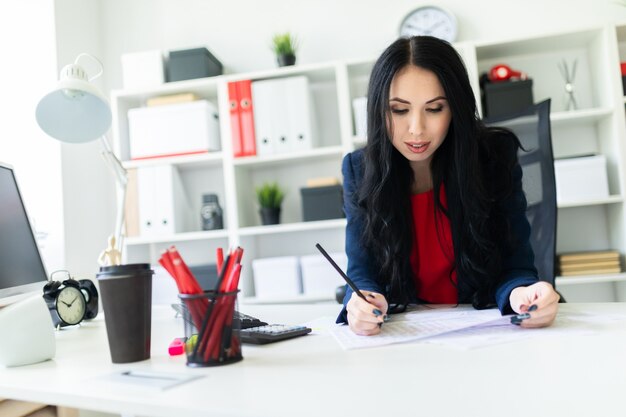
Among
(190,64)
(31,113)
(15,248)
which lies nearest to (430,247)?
(15,248)

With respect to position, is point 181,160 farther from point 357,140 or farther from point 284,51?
point 357,140

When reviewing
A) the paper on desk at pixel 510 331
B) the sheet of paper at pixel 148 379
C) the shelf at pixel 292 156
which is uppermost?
the shelf at pixel 292 156

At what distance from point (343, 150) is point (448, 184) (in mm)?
1428

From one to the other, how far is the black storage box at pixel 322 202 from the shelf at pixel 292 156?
17 centimetres

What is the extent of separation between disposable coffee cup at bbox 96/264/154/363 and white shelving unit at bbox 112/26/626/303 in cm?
191

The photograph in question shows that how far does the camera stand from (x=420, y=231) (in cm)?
137

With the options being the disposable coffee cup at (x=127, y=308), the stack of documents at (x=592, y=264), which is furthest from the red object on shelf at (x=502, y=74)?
the disposable coffee cup at (x=127, y=308)

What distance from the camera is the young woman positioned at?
1.20m

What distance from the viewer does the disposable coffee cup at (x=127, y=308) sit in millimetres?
780

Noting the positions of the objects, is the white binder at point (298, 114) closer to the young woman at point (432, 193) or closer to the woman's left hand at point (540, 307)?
the young woman at point (432, 193)

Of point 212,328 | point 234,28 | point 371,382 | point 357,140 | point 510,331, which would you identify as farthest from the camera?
point 234,28

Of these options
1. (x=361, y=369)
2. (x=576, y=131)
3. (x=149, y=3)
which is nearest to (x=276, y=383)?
(x=361, y=369)

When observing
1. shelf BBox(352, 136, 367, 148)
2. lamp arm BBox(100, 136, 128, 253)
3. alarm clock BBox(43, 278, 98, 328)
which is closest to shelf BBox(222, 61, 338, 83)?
shelf BBox(352, 136, 367, 148)

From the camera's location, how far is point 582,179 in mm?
2537
